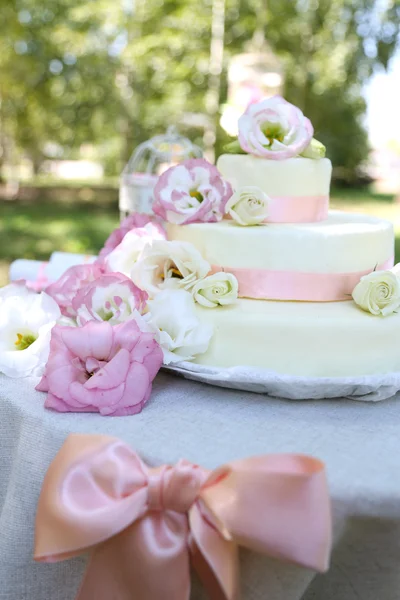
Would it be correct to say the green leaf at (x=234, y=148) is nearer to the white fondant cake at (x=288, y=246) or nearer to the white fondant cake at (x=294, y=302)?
the white fondant cake at (x=294, y=302)

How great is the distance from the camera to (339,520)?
0.87m

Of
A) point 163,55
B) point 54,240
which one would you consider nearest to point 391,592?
point 54,240

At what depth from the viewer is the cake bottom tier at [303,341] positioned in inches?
46.6

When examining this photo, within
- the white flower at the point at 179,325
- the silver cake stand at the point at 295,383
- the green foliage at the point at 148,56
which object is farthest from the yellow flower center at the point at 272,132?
the green foliage at the point at 148,56

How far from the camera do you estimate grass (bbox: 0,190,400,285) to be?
645 centimetres

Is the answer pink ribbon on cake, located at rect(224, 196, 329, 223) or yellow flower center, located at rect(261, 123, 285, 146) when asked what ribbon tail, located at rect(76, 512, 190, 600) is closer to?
pink ribbon on cake, located at rect(224, 196, 329, 223)

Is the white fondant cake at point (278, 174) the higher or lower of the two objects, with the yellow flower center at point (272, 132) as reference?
lower

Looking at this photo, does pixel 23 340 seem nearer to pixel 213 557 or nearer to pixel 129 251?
pixel 129 251

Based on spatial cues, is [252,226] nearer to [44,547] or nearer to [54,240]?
[44,547]

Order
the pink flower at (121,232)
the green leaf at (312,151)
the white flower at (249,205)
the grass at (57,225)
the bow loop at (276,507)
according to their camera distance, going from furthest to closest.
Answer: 1. the grass at (57,225)
2. the pink flower at (121,232)
3. the green leaf at (312,151)
4. the white flower at (249,205)
5. the bow loop at (276,507)

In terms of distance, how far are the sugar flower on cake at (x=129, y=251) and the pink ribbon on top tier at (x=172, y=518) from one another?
1.82 feet

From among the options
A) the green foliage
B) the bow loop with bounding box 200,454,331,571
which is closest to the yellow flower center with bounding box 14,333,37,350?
the bow loop with bounding box 200,454,331,571

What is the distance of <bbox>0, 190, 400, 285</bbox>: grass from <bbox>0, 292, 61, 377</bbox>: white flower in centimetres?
371

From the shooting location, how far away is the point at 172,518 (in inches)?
34.4
